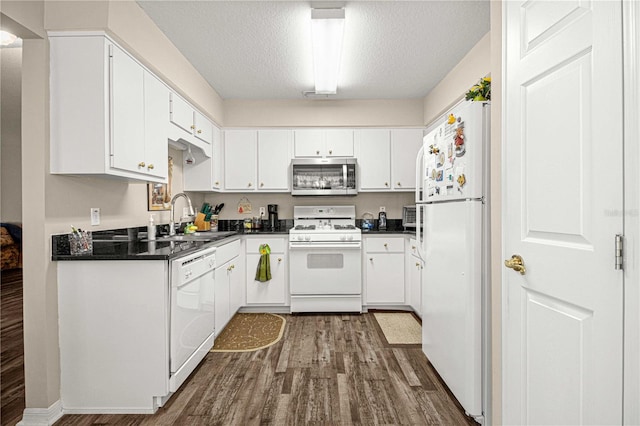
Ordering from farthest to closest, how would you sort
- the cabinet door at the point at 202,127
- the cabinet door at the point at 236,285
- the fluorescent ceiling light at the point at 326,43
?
the cabinet door at the point at 236,285 < the cabinet door at the point at 202,127 < the fluorescent ceiling light at the point at 326,43

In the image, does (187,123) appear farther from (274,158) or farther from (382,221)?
(382,221)

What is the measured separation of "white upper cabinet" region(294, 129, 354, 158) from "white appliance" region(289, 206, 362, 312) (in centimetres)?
100

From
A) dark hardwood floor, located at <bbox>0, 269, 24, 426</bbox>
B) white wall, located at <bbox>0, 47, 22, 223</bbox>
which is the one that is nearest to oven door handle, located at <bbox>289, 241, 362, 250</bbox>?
dark hardwood floor, located at <bbox>0, 269, 24, 426</bbox>

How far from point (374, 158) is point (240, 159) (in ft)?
5.34

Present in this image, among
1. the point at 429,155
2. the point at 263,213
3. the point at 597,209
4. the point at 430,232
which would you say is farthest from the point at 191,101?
the point at 597,209

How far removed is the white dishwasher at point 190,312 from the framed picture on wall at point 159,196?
835 mm

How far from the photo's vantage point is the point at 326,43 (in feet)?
8.52

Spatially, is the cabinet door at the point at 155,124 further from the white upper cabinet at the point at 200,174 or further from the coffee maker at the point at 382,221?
the coffee maker at the point at 382,221

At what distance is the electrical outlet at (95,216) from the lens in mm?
2304

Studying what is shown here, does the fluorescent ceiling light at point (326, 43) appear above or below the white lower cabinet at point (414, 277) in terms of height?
above

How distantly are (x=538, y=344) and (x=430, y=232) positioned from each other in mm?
1266

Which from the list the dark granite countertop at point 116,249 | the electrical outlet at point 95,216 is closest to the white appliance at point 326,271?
the dark granite countertop at point 116,249

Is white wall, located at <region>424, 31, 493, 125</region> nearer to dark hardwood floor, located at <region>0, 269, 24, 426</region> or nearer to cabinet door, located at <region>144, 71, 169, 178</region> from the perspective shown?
cabinet door, located at <region>144, 71, 169, 178</region>

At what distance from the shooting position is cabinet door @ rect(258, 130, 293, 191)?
4.18 metres
